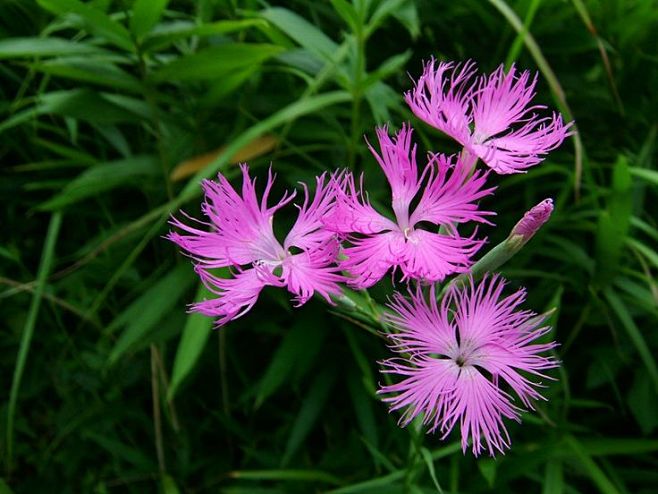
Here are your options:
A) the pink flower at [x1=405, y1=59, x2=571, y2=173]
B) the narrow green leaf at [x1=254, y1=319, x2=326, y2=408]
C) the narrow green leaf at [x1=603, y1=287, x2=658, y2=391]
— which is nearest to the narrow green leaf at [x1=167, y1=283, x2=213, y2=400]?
the narrow green leaf at [x1=254, y1=319, x2=326, y2=408]

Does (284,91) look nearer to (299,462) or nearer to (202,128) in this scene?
(202,128)

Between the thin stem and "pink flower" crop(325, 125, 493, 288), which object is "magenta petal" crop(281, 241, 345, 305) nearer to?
"pink flower" crop(325, 125, 493, 288)

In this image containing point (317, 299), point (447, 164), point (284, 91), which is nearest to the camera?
point (447, 164)

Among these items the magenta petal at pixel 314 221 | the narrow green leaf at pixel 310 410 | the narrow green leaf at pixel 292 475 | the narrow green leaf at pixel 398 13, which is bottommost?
the narrow green leaf at pixel 292 475

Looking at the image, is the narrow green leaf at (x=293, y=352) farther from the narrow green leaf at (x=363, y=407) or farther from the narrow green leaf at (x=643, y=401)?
the narrow green leaf at (x=643, y=401)

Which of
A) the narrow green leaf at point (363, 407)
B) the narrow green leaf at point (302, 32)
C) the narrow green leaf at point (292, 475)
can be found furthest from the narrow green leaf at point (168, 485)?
the narrow green leaf at point (302, 32)

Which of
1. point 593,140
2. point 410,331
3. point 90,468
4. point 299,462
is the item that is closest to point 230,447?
point 299,462
